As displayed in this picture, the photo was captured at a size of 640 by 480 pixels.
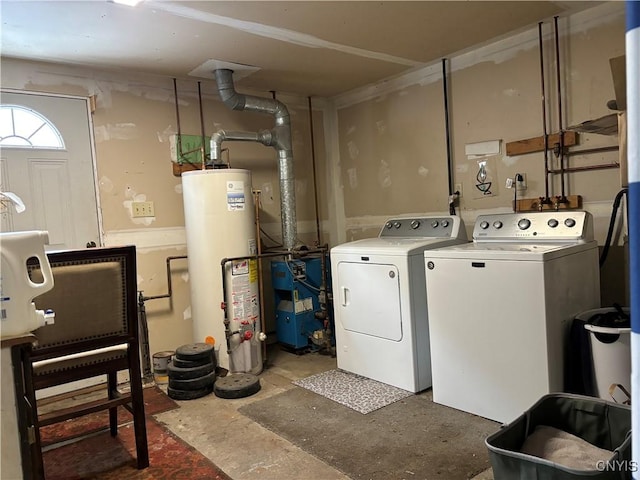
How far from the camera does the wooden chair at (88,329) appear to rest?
199cm

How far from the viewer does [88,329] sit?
2.10 m

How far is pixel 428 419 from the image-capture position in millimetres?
2586

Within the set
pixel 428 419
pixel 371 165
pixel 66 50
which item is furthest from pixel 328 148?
pixel 428 419

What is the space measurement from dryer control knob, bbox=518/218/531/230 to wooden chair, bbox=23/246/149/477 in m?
2.28

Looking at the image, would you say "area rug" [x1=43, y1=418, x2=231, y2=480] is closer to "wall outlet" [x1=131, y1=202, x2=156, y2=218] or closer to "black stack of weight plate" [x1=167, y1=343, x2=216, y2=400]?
"black stack of weight plate" [x1=167, y1=343, x2=216, y2=400]

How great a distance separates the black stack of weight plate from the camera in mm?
3080

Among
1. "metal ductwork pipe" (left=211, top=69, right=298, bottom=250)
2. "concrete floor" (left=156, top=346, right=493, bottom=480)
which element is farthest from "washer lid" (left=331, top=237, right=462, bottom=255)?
"concrete floor" (left=156, top=346, right=493, bottom=480)

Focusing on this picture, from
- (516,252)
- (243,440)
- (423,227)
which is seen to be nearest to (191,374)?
(243,440)

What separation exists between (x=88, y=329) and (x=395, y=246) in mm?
1871

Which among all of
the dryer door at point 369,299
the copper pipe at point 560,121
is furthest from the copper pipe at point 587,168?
the dryer door at point 369,299

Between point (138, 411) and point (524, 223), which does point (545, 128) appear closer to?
point (524, 223)

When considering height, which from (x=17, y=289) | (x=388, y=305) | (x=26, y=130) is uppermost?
(x=26, y=130)

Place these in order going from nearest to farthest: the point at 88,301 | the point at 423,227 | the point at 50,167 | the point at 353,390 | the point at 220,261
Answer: the point at 88,301 < the point at 353,390 < the point at 50,167 < the point at 220,261 < the point at 423,227

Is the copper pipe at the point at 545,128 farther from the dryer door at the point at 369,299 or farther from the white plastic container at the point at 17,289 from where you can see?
the white plastic container at the point at 17,289
